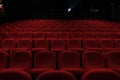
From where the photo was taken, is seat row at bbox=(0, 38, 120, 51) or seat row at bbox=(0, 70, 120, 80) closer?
seat row at bbox=(0, 70, 120, 80)

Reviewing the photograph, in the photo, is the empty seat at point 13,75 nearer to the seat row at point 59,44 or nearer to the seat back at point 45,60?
the seat back at point 45,60

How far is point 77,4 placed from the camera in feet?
78.5

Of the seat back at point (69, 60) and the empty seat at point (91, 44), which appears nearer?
the seat back at point (69, 60)

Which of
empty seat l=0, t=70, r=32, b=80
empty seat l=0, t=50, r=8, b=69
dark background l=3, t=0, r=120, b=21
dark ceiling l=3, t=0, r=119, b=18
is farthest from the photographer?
dark ceiling l=3, t=0, r=119, b=18

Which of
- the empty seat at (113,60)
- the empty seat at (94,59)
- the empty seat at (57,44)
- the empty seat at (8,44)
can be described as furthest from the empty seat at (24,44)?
the empty seat at (113,60)

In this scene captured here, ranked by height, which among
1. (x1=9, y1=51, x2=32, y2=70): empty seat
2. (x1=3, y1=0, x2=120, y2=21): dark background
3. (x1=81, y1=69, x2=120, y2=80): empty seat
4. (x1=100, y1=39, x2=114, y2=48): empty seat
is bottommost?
(x1=81, y1=69, x2=120, y2=80): empty seat

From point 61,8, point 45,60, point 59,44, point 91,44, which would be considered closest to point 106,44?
point 91,44

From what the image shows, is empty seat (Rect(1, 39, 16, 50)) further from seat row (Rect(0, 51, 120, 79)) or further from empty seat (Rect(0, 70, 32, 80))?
empty seat (Rect(0, 70, 32, 80))

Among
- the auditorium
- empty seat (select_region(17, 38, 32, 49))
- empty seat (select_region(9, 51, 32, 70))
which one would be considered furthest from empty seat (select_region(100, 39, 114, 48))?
empty seat (select_region(9, 51, 32, 70))

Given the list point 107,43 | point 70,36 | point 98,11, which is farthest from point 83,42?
point 98,11

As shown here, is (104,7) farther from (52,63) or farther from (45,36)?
(52,63)

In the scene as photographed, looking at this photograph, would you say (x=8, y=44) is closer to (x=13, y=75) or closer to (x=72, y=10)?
(x=13, y=75)

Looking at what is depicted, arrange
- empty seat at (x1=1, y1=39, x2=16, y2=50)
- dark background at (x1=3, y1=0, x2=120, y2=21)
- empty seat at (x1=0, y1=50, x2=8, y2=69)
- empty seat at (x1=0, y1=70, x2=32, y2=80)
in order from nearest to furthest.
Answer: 1. empty seat at (x1=0, y1=70, x2=32, y2=80)
2. empty seat at (x1=0, y1=50, x2=8, y2=69)
3. empty seat at (x1=1, y1=39, x2=16, y2=50)
4. dark background at (x1=3, y1=0, x2=120, y2=21)

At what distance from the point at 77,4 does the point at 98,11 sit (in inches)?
102
